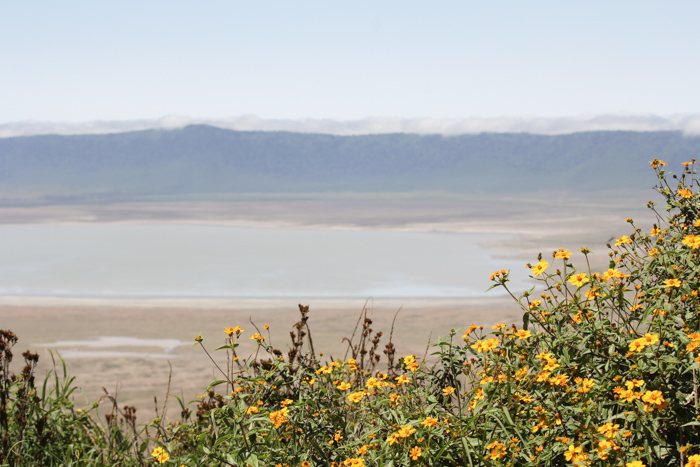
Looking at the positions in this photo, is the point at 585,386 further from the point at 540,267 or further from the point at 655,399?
the point at 540,267

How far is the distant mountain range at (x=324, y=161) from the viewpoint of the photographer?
112438mm

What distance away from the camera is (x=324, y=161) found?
142 meters

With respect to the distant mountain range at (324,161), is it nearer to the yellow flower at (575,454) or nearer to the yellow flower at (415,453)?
the yellow flower at (415,453)

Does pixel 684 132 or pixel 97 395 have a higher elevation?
pixel 684 132

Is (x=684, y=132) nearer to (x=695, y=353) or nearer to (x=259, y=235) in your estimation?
(x=259, y=235)

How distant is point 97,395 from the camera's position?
9562mm

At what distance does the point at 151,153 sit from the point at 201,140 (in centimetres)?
1113

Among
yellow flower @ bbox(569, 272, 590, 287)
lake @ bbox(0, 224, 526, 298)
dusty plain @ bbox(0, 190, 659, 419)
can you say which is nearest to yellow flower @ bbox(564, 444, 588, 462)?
yellow flower @ bbox(569, 272, 590, 287)

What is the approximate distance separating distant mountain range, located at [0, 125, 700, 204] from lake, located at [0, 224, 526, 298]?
230 ft

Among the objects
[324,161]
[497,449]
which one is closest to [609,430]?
[497,449]

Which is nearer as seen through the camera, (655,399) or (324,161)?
(655,399)

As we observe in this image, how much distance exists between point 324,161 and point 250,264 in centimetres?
11988

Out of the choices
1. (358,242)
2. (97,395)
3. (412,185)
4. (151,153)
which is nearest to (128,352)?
(97,395)

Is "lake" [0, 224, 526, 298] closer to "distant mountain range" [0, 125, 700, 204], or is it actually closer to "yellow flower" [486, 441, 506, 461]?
"yellow flower" [486, 441, 506, 461]
